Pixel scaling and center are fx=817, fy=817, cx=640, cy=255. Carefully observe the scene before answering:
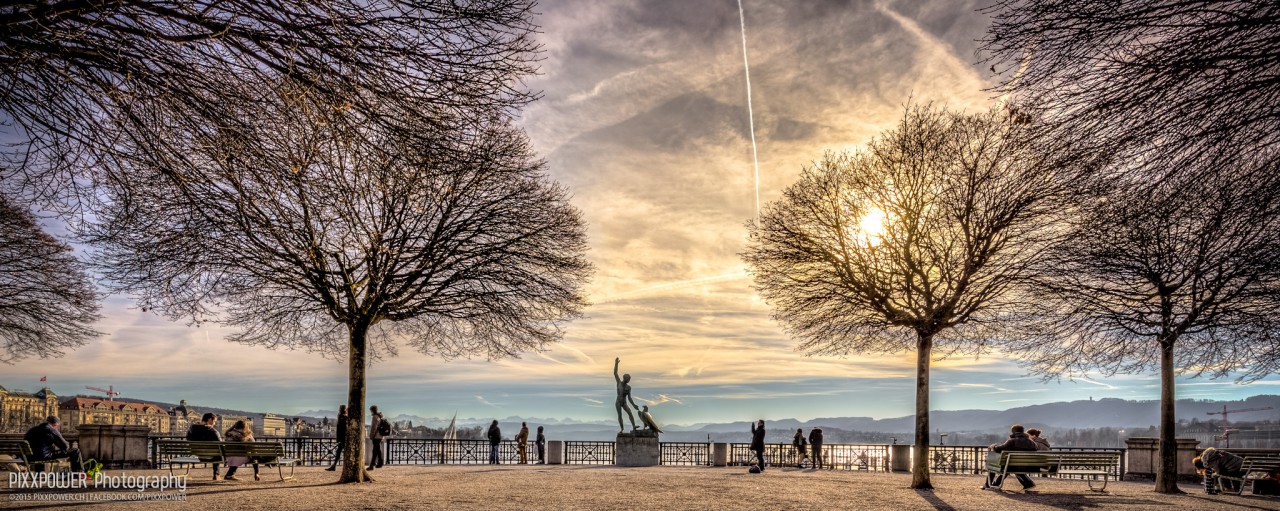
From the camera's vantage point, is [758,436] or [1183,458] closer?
[1183,458]

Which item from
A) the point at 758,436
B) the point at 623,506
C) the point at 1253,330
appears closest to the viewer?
the point at 623,506

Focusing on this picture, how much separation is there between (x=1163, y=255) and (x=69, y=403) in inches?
7150

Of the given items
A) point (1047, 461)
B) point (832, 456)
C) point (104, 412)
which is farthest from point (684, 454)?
point (104, 412)

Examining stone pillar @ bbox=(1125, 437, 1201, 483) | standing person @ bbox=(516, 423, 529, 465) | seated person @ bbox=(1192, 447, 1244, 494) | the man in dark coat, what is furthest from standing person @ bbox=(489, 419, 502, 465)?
seated person @ bbox=(1192, 447, 1244, 494)

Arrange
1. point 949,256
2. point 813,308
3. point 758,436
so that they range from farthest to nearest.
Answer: point 758,436, point 813,308, point 949,256

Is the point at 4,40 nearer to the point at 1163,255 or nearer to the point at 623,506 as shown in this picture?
the point at 623,506

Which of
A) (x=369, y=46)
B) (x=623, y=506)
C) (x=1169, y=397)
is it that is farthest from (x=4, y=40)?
(x=1169, y=397)

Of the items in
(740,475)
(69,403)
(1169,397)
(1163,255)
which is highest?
(1163,255)

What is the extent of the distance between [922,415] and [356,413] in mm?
11970

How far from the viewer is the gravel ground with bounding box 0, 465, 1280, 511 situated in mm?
12164

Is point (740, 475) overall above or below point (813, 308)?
below

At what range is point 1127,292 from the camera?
17.4 meters

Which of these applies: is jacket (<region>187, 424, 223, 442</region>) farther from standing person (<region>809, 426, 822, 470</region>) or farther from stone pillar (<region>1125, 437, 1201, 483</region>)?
stone pillar (<region>1125, 437, 1201, 483</region>)

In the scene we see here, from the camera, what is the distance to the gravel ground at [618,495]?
12164 millimetres
